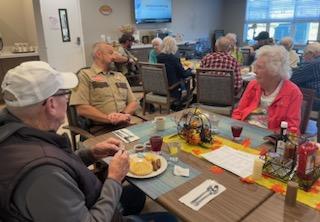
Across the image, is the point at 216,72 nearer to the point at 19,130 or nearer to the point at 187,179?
the point at 187,179

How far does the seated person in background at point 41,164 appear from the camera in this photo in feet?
2.65

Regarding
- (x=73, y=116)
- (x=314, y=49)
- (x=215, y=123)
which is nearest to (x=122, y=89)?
(x=73, y=116)

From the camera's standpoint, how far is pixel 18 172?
81cm

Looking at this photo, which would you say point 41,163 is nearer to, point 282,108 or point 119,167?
point 119,167

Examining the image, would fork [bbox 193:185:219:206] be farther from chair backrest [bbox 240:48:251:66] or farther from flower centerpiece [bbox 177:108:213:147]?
chair backrest [bbox 240:48:251:66]

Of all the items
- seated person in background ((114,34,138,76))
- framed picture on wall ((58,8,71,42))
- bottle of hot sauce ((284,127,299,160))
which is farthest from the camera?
framed picture on wall ((58,8,71,42))

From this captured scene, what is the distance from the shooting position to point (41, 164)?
835 mm

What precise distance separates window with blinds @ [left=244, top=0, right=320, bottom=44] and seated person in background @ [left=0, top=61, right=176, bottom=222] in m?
7.82

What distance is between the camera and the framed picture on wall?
5699mm

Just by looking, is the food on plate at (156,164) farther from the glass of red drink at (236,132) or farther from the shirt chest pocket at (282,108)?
the shirt chest pocket at (282,108)

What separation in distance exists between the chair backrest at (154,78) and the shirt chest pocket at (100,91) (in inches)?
52.8

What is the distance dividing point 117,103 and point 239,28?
24.0 feet

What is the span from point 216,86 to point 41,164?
8.74ft

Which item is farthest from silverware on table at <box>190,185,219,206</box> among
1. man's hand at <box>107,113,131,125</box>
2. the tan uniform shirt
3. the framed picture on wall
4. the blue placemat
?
the framed picture on wall
